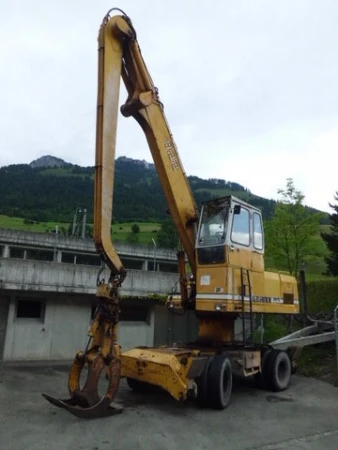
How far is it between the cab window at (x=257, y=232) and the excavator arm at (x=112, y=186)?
150 cm

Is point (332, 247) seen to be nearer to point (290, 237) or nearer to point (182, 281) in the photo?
point (290, 237)

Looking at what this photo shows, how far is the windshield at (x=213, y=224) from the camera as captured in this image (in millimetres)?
9164

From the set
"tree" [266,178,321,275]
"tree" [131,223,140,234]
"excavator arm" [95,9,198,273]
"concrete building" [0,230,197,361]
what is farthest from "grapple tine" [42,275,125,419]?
"tree" [131,223,140,234]

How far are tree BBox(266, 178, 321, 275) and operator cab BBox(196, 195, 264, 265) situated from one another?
11.4m

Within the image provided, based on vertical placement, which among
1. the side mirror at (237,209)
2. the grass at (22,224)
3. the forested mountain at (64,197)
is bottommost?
the side mirror at (237,209)

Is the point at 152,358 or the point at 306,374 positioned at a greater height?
the point at 152,358

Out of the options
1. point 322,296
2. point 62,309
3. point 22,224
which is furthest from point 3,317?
point 22,224

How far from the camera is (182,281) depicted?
385 inches

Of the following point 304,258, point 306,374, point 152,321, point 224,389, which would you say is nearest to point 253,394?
point 224,389

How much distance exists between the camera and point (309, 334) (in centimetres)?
A: 1264

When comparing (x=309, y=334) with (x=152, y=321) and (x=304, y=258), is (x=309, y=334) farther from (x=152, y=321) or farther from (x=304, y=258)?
(x=304, y=258)

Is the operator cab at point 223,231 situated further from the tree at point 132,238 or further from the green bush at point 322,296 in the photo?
the tree at point 132,238

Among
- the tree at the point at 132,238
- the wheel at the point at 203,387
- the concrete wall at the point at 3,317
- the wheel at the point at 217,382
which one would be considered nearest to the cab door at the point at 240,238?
the wheel at the point at 217,382

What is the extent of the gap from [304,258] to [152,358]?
47.5ft
